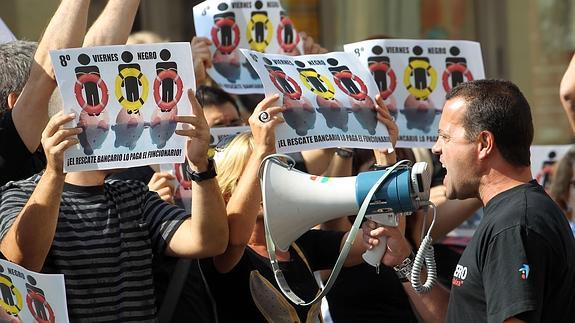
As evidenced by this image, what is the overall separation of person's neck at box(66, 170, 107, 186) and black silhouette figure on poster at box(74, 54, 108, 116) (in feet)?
0.82

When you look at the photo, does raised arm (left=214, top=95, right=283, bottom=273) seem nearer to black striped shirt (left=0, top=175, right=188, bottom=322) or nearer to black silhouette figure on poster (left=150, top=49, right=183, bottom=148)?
black striped shirt (left=0, top=175, right=188, bottom=322)

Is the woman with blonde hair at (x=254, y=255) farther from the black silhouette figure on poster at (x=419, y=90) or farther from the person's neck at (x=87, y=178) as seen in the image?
the black silhouette figure on poster at (x=419, y=90)

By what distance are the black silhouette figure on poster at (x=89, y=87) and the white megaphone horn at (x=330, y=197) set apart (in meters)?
0.58

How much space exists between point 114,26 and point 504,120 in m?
1.48

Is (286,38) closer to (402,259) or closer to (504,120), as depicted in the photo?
A: (402,259)

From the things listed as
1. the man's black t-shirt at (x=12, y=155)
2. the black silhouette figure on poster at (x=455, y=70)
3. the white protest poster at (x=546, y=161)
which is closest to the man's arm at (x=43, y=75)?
the man's black t-shirt at (x=12, y=155)

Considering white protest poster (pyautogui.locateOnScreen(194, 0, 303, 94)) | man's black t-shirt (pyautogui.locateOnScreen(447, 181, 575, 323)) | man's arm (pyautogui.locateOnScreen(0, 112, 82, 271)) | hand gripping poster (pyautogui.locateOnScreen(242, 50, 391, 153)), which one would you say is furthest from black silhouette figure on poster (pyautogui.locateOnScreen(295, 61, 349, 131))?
white protest poster (pyautogui.locateOnScreen(194, 0, 303, 94))

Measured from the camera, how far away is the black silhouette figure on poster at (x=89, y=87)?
392 centimetres

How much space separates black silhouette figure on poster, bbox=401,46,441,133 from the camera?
521 cm

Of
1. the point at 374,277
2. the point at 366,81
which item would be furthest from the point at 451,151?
the point at 374,277

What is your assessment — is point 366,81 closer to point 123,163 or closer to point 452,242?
point 123,163

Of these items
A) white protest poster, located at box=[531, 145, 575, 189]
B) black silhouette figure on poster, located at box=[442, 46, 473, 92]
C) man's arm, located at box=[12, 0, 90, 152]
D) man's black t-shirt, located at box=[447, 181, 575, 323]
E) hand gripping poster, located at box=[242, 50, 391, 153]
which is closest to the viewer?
man's black t-shirt, located at box=[447, 181, 575, 323]

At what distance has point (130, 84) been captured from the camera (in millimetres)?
4047

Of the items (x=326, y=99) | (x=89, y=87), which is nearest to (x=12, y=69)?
(x=89, y=87)
